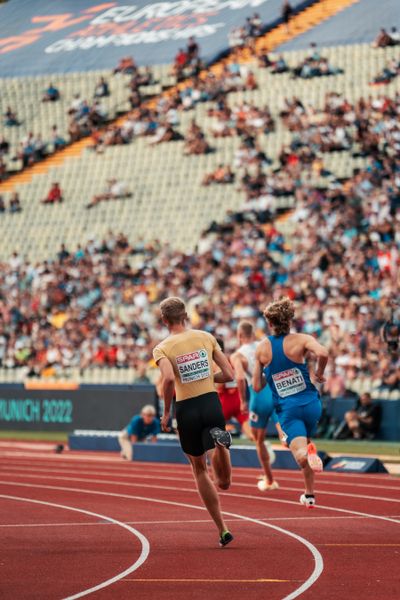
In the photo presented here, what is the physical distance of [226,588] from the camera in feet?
26.6

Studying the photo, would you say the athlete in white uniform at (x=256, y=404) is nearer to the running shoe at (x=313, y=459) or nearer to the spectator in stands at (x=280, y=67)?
the running shoe at (x=313, y=459)

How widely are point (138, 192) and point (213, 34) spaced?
347 inches

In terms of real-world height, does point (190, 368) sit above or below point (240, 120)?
above

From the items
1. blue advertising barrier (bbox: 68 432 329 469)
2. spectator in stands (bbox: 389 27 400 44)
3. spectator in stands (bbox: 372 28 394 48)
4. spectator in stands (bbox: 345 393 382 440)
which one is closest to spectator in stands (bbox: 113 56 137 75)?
spectator in stands (bbox: 372 28 394 48)

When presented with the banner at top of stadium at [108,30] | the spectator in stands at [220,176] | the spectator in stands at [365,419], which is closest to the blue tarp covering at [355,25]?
the banner at top of stadium at [108,30]

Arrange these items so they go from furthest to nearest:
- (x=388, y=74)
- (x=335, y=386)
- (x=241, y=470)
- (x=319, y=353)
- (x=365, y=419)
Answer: (x=388, y=74), (x=335, y=386), (x=365, y=419), (x=241, y=470), (x=319, y=353)

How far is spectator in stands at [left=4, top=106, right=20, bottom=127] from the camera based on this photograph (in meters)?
43.6

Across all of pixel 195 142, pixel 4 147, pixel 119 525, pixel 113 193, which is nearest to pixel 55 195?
pixel 113 193

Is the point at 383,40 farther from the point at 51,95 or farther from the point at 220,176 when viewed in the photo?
the point at 51,95

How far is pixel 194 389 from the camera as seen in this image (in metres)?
10.0

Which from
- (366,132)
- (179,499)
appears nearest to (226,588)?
(179,499)

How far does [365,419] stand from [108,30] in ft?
95.2

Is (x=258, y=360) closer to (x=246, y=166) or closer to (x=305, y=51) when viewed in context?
(x=246, y=166)

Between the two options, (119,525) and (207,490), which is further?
(119,525)
